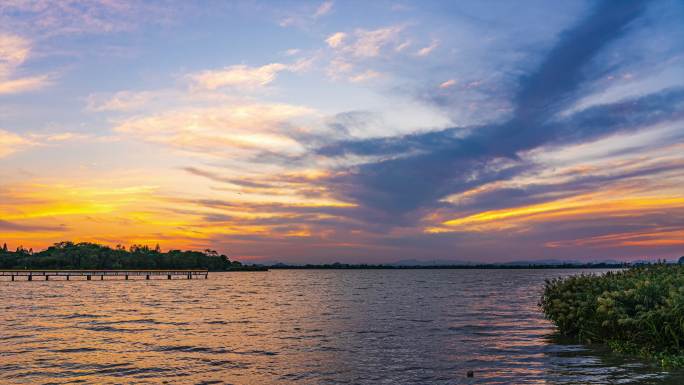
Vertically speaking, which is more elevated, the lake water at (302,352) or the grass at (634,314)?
the grass at (634,314)

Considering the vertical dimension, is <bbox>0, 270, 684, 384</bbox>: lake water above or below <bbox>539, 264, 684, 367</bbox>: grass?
below

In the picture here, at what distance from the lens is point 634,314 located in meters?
23.8

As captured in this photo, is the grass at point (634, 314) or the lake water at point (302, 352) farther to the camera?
the lake water at point (302, 352)

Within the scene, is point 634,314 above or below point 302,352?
above

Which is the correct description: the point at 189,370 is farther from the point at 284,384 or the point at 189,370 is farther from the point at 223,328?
the point at 223,328

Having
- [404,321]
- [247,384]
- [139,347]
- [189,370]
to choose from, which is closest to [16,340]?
[139,347]

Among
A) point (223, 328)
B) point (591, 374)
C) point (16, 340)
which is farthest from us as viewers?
point (223, 328)

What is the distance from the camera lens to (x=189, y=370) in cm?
2492

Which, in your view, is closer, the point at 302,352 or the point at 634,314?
the point at 634,314

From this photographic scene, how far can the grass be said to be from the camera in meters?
21.7

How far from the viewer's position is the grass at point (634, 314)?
2172 cm

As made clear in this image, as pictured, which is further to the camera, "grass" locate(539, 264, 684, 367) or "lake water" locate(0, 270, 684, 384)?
"lake water" locate(0, 270, 684, 384)

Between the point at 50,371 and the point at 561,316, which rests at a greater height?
the point at 561,316

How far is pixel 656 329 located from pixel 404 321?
26491 millimetres
